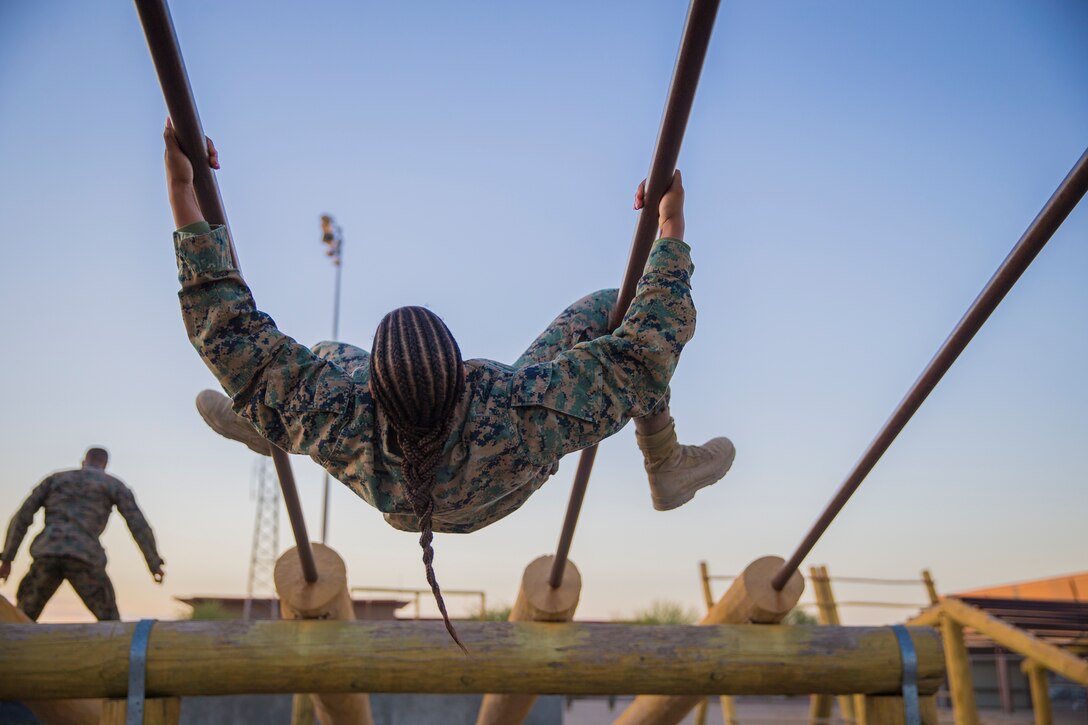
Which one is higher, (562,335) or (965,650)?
(562,335)

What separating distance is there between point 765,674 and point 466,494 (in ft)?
5.06

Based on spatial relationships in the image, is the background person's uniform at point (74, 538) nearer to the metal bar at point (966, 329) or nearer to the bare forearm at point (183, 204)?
the bare forearm at point (183, 204)

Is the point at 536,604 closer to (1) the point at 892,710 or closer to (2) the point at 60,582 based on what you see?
(1) the point at 892,710

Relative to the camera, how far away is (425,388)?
1.92m

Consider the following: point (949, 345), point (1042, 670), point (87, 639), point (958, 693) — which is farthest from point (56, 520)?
point (1042, 670)

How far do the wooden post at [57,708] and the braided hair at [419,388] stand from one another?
2072mm

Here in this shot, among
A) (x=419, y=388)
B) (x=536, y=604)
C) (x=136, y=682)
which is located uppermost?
(x=419, y=388)

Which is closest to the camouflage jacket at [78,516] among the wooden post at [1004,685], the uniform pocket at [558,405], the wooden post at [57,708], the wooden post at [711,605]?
the wooden post at [57,708]

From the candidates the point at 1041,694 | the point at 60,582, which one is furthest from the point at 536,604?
the point at 1041,694

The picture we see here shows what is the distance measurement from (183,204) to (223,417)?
42.4 inches

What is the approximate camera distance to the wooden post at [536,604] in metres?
3.30

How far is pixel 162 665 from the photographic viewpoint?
2902 millimetres

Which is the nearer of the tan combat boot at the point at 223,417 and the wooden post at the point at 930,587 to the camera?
the tan combat boot at the point at 223,417

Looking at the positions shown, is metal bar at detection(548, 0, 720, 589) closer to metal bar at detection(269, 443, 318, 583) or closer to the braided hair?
the braided hair
